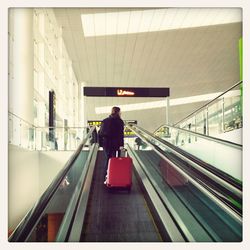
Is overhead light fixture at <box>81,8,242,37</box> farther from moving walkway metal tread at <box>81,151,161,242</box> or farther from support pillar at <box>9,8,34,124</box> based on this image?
moving walkway metal tread at <box>81,151,161,242</box>

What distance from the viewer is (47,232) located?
168 inches

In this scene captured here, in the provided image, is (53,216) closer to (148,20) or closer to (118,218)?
(118,218)

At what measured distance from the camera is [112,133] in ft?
26.1

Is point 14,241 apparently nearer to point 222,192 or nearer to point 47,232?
point 47,232

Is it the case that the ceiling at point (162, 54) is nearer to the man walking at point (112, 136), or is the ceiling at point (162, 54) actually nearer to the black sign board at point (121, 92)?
the black sign board at point (121, 92)

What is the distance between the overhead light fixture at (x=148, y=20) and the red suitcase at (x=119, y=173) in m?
7.86

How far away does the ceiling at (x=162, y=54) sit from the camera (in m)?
15.6

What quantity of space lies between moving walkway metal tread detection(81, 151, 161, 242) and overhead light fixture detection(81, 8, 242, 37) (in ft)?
28.3

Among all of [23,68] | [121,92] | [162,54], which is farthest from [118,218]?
[162,54]

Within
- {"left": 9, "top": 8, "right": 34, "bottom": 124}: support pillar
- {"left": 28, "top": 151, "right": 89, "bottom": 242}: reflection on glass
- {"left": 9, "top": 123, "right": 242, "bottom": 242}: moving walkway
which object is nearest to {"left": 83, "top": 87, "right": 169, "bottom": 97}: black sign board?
{"left": 9, "top": 8, "right": 34, "bottom": 124}: support pillar

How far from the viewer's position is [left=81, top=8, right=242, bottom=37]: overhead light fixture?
46.0 feet

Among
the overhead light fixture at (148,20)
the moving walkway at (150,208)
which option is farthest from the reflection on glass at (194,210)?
the overhead light fixture at (148,20)
